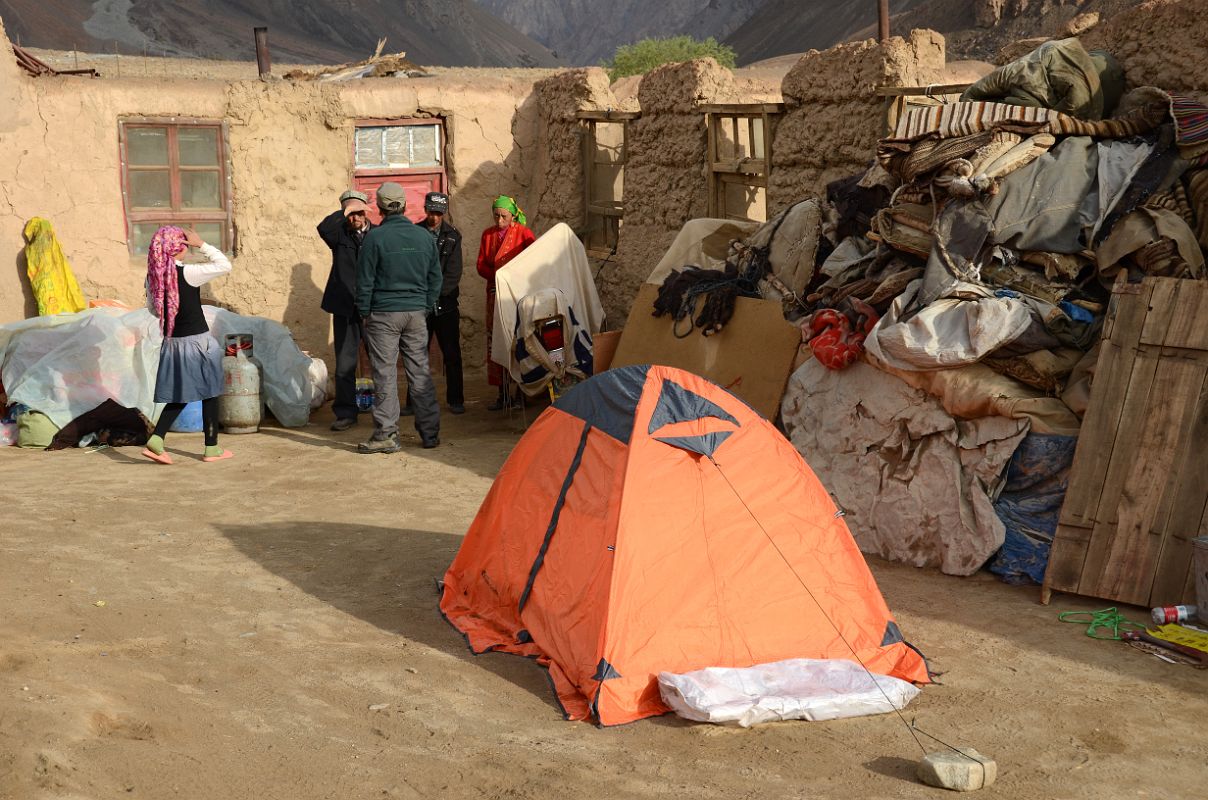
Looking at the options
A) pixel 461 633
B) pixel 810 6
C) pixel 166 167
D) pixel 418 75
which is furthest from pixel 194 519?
pixel 810 6

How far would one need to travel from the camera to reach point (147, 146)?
10.9 metres

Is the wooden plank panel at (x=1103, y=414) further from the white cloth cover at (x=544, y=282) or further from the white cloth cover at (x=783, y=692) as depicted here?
the white cloth cover at (x=544, y=282)

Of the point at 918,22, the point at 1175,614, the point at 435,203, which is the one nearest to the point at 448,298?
the point at 435,203

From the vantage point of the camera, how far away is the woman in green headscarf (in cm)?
1001

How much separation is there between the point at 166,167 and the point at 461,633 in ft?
23.6

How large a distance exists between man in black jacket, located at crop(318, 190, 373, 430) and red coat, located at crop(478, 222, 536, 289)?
0.99 meters

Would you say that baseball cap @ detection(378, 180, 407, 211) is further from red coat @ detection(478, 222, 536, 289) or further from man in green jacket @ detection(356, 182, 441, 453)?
red coat @ detection(478, 222, 536, 289)

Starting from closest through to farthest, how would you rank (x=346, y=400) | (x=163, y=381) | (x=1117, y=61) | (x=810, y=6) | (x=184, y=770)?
(x=184, y=770) < (x=1117, y=61) < (x=163, y=381) < (x=346, y=400) < (x=810, y=6)

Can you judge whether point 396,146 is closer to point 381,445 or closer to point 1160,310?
point 381,445

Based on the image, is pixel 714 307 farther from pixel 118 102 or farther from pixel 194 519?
pixel 118 102

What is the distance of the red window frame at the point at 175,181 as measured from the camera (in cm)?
1083

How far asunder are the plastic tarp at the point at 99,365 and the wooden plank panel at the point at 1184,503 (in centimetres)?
652

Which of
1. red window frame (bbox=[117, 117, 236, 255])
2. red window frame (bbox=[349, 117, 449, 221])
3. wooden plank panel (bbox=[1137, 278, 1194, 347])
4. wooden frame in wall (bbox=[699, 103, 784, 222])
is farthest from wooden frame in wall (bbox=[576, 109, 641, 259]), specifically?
wooden plank panel (bbox=[1137, 278, 1194, 347])

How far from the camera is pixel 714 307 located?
7.90 metres
